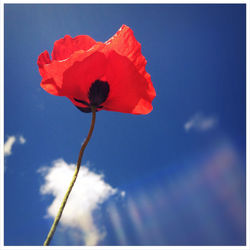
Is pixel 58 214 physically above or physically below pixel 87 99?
below

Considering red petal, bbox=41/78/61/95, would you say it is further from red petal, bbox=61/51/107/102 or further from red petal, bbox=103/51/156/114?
red petal, bbox=103/51/156/114

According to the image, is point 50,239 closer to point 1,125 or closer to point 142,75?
point 142,75

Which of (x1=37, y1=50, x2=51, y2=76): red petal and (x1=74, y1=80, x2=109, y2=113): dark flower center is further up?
(x1=37, y1=50, x2=51, y2=76): red petal

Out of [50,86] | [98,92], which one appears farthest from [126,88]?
[50,86]

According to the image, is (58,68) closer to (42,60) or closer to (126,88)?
(42,60)

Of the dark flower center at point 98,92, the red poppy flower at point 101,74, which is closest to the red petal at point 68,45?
the red poppy flower at point 101,74

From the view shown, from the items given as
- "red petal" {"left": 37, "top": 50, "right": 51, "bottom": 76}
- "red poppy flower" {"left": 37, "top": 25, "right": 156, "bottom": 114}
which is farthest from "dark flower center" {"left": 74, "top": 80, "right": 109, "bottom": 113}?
"red petal" {"left": 37, "top": 50, "right": 51, "bottom": 76}
